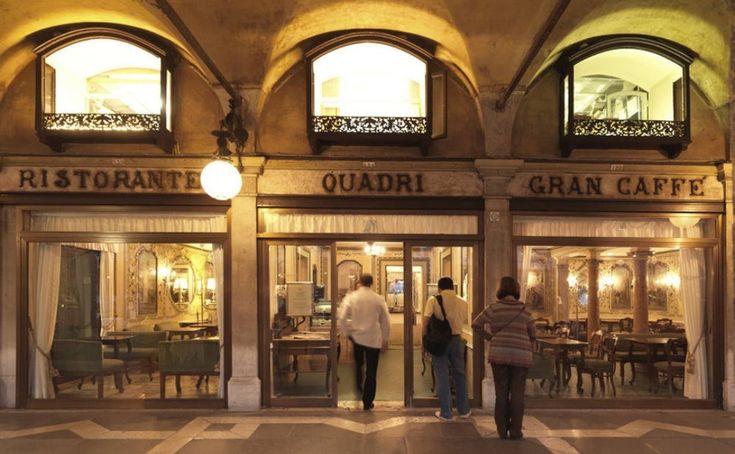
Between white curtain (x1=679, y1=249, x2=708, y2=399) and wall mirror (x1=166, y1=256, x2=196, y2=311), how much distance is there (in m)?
6.94

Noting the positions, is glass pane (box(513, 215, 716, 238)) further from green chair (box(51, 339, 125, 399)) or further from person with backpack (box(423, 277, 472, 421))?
green chair (box(51, 339, 125, 399))

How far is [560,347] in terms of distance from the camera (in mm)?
8648

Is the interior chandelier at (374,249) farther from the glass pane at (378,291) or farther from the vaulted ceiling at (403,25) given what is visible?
the vaulted ceiling at (403,25)

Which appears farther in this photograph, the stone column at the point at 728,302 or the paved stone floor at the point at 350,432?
the stone column at the point at 728,302

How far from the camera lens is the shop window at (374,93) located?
8.30 m

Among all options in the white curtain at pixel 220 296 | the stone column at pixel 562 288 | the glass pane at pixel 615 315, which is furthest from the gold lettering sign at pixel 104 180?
the stone column at pixel 562 288

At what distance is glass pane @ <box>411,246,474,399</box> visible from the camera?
8.45 m

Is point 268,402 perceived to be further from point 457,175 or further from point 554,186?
point 554,186

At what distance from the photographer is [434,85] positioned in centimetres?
848

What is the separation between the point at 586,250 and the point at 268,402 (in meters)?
4.80

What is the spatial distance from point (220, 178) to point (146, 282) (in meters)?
3.23

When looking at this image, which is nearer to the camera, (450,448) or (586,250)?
(450,448)

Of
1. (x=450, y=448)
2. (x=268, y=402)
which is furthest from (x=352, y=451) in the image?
(x=268, y=402)

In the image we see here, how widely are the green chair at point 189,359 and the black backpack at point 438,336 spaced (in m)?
2.92
